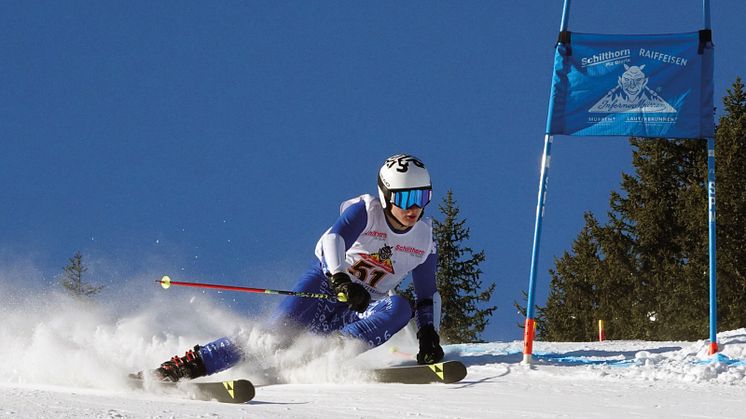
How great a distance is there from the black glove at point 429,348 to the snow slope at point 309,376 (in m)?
0.31

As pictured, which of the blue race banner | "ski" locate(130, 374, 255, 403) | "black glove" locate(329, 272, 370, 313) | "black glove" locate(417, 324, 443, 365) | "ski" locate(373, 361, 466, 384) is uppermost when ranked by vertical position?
the blue race banner

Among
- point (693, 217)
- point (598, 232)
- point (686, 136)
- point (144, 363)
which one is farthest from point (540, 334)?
point (144, 363)

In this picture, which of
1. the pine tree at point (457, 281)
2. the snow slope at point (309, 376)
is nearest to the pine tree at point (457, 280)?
the pine tree at point (457, 281)

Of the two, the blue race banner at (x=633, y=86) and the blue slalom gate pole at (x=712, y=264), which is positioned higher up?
the blue race banner at (x=633, y=86)

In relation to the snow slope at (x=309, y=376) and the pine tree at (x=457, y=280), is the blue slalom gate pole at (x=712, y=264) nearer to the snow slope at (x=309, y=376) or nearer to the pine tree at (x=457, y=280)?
the snow slope at (x=309, y=376)

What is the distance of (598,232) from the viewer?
28172 mm

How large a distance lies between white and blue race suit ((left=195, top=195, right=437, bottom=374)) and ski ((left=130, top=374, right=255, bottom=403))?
107 centimetres

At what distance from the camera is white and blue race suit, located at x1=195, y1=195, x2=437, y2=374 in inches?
242

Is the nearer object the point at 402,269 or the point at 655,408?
the point at 655,408

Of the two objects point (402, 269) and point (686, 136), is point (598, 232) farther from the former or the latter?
point (402, 269)

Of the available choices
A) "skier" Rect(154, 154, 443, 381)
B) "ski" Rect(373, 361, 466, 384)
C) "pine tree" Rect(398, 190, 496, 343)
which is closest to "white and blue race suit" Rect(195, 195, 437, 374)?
"skier" Rect(154, 154, 443, 381)

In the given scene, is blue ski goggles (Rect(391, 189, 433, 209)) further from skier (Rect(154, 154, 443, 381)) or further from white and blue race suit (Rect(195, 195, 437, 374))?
white and blue race suit (Rect(195, 195, 437, 374))

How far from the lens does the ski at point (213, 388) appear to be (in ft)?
15.7

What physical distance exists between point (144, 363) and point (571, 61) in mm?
4307
